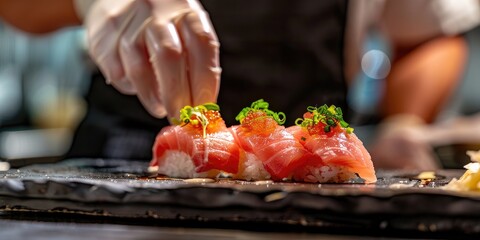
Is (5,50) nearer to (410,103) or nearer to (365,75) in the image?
(365,75)

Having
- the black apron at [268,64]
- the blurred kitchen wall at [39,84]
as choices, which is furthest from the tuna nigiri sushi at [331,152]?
the blurred kitchen wall at [39,84]

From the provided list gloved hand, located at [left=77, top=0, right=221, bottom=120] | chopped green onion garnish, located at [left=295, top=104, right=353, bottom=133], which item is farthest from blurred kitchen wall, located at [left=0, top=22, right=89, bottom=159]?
chopped green onion garnish, located at [left=295, top=104, right=353, bottom=133]

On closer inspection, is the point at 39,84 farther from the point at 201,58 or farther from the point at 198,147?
the point at 198,147

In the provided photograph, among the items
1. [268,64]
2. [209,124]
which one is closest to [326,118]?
[209,124]

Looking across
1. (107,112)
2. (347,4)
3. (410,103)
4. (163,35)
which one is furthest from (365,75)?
(163,35)

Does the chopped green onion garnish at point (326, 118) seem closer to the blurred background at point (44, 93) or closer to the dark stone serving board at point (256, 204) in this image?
the dark stone serving board at point (256, 204)

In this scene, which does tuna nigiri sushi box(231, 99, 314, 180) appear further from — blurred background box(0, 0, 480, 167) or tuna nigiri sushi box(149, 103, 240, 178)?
blurred background box(0, 0, 480, 167)

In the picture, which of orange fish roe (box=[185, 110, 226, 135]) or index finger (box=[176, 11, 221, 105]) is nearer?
orange fish roe (box=[185, 110, 226, 135])
